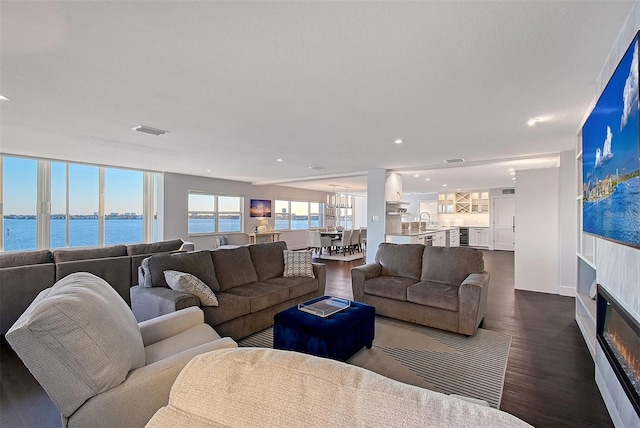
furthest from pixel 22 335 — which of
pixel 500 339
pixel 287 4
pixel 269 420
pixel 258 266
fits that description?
pixel 500 339

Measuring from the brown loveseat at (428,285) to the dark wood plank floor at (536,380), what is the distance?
1.71 feet

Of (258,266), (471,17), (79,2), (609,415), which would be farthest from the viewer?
(258,266)

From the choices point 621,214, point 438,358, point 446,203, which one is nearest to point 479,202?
point 446,203

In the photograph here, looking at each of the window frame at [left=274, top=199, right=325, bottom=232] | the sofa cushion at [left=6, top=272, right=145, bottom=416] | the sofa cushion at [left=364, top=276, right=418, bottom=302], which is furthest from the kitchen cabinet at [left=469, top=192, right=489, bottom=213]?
the sofa cushion at [left=6, top=272, right=145, bottom=416]

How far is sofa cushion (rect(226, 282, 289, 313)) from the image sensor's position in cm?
325

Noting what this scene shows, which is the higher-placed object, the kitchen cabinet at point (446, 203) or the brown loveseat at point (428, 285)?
the kitchen cabinet at point (446, 203)

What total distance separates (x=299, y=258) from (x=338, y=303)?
4.31 ft

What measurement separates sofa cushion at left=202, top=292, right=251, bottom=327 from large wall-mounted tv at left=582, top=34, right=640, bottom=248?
2.95 m

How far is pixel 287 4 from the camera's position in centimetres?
160

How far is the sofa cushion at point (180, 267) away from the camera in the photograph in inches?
124

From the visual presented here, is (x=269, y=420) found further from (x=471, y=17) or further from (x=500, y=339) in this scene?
(x=500, y=339)

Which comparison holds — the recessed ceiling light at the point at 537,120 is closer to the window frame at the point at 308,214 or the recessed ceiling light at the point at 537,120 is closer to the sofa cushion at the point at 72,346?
the sofa cushion at the point at 72,346

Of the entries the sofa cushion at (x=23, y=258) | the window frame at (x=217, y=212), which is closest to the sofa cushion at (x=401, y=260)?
the sofa cushion at (x=23, y=258)

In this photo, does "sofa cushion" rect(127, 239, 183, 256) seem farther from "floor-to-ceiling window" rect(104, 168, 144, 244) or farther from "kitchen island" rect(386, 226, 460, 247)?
"kitchen island" rect(386, 226, 460, 247)
